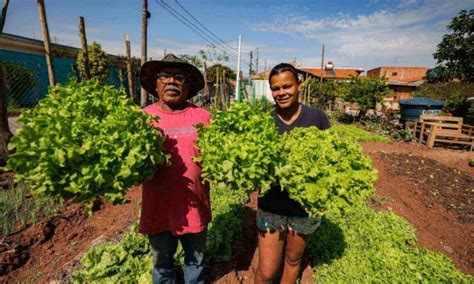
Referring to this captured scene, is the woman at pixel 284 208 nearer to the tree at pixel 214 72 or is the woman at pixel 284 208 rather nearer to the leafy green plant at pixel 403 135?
the leafy green plant at pixel 403 135

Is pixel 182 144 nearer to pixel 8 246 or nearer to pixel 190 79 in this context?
pixel 190 79

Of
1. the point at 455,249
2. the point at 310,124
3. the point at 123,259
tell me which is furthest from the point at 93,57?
the point at 455,249

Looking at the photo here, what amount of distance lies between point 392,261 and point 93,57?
19189mm

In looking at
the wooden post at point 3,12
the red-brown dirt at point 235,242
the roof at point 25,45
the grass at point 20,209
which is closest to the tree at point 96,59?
the roof at point 25,45

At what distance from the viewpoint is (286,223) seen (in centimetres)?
298

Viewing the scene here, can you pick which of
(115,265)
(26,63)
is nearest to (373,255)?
(115,265)

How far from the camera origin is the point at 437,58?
966 inches

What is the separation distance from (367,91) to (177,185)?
62.0ft

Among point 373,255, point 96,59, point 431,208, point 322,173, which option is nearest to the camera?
point 322,173

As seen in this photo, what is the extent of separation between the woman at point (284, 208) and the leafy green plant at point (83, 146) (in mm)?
1393

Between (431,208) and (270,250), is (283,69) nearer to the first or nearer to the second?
(270,250)

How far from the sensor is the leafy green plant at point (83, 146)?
1790 mm

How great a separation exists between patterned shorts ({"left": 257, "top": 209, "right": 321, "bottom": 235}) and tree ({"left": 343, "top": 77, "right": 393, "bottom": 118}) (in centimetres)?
1785

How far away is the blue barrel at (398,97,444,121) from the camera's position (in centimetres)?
1591
